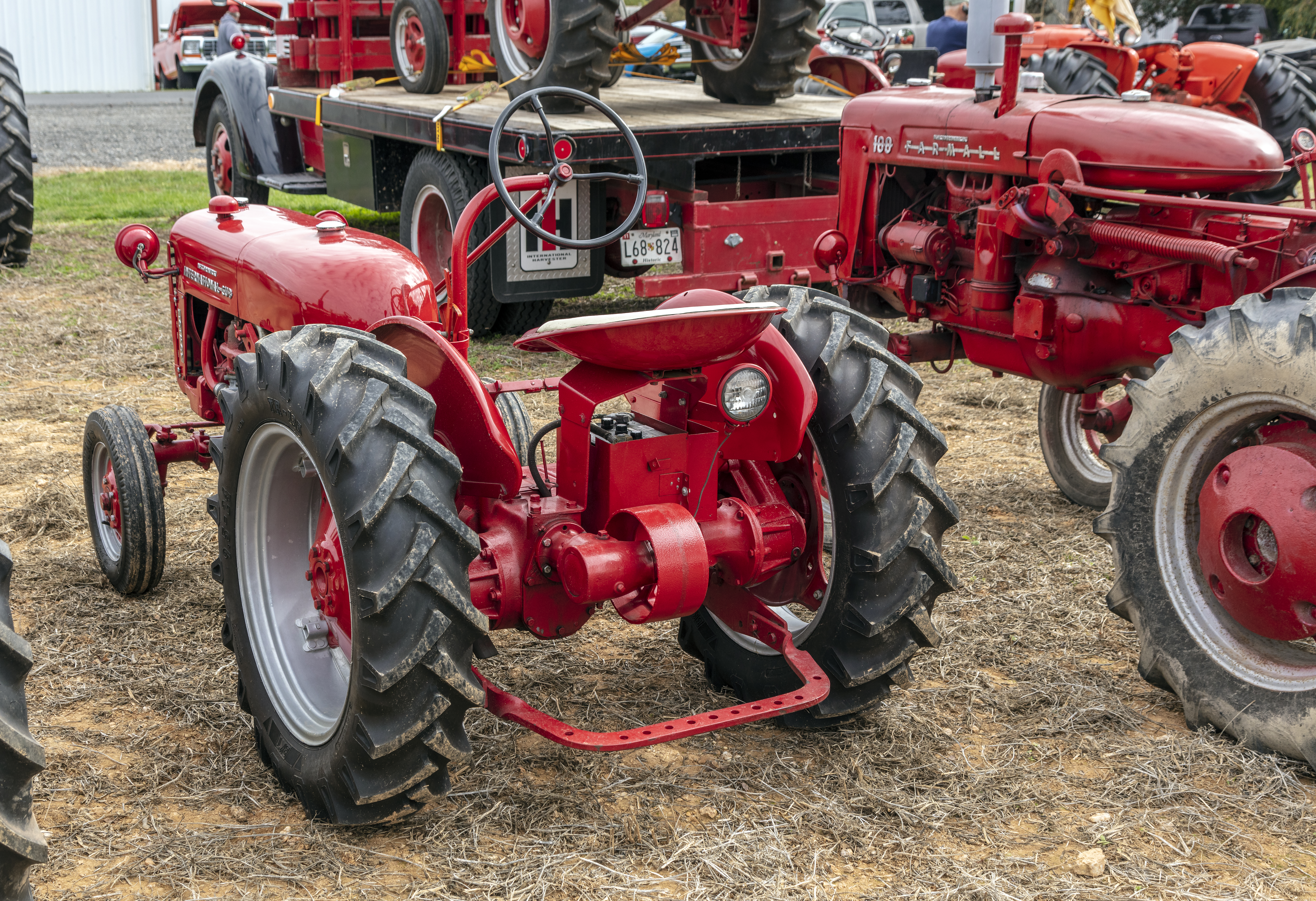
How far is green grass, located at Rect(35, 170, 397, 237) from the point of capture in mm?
11680

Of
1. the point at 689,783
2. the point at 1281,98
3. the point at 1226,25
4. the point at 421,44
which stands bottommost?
the point at 689,783

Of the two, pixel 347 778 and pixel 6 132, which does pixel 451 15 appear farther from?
pixel 347 778

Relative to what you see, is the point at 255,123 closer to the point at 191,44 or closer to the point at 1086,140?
the point at 1086,140

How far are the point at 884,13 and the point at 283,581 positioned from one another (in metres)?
16.6

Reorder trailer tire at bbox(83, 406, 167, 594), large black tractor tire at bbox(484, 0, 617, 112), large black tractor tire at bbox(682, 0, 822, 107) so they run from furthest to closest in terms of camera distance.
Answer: large black tractor tire at bbox(682, 0, 822, 107) < large black tractor tire at bbox(484, 0, 617, 112) < trailer tire at bbox(83, 406, 167, 594)

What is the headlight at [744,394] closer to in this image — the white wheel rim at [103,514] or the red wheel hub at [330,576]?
the red wheel hub at [330,576]

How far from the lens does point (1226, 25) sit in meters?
13.9

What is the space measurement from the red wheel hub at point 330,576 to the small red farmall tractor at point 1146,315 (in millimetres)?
2118

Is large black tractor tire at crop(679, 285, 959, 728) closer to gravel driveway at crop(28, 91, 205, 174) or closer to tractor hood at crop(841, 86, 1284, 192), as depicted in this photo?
tractor hood at crop(841, 86, 1284, 192)

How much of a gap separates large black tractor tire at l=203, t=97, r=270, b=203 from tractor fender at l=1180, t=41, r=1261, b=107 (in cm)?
689

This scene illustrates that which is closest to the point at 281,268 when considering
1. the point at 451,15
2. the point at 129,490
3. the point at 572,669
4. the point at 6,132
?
the point at 129,490

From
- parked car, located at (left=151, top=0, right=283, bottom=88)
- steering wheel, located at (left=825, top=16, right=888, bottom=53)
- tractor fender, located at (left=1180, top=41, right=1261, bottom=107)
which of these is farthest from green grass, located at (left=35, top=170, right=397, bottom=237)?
tractor fender, located at (left=1180, top=41, right=1261, bottom=107)

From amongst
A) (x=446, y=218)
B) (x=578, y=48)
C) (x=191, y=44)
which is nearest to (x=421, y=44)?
(x=446, y=218)

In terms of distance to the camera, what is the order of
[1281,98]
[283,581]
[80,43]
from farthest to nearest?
[80,43] < [1281,98] < [283,581]
